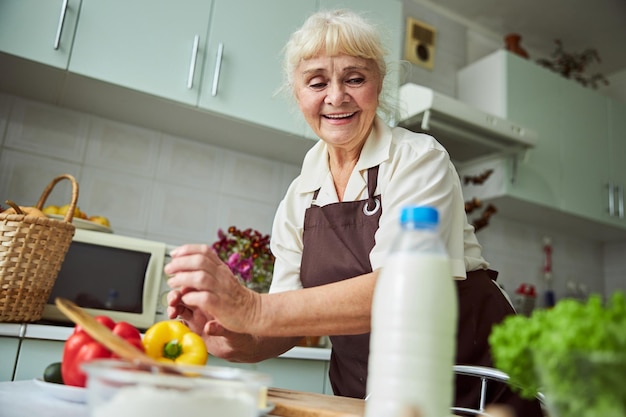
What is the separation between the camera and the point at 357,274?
117 centimetres

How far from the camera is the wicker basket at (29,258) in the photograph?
1.32 metres

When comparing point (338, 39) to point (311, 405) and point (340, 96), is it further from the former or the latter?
point (311, 405)

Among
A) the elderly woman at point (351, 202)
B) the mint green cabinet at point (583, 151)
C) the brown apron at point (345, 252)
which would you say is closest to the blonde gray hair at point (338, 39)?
the elderly woman at point (351, 202)

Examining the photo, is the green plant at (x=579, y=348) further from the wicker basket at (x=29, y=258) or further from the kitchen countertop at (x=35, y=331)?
the kitchen countertop at (x=35, y=331)

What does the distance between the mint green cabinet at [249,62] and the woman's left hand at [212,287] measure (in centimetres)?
126

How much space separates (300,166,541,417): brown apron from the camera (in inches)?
46.1

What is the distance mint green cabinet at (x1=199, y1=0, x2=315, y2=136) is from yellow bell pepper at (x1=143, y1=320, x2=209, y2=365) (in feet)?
3.99

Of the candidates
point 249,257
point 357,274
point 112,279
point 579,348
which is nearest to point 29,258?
point 112,279

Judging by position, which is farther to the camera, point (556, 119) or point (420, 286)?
point (556, 119)

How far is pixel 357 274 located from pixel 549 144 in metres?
2.02

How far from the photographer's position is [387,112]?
1387 mm

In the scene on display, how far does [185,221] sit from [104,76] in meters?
0.69

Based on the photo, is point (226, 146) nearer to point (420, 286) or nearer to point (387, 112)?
point (387, 112)

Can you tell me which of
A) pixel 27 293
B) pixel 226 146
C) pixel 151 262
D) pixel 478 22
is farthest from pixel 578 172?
pixel 27 293
